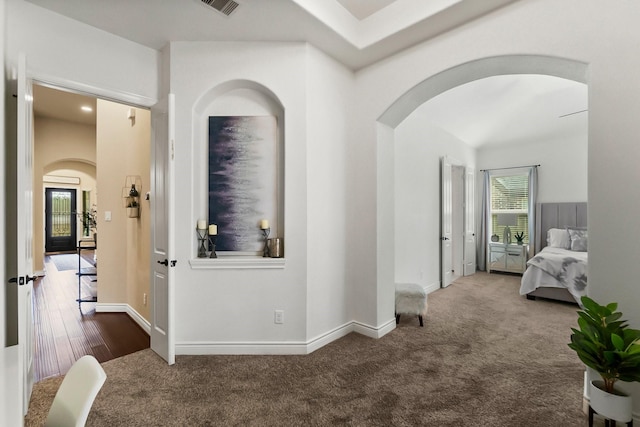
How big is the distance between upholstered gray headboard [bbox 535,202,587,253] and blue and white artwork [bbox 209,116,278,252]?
5927 mm

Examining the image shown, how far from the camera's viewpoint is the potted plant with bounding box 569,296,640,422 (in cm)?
158

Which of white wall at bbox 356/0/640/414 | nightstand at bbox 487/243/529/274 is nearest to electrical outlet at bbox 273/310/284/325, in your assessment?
white wall at bbox 356/0/640/414

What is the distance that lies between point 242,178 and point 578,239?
5765 mm

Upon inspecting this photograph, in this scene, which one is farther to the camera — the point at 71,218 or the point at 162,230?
the point at 71,218

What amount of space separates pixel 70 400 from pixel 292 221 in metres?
1.97

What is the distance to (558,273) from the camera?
14.6ft

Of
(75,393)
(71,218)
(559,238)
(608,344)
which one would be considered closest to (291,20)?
(75,393)

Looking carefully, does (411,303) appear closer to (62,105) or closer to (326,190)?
(326,190)

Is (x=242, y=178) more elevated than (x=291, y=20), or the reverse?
(x=291, y=20)

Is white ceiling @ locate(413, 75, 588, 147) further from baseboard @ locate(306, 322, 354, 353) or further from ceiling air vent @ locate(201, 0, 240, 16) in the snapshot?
baseboard @ locate(306, 322, 354, 353)

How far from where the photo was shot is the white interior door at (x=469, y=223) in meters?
6.24

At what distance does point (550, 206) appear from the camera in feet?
20.3

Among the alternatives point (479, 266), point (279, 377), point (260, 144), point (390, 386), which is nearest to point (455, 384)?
point (390, 386)

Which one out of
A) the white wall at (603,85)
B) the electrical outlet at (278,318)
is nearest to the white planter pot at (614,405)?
the white wall at (603,85)
